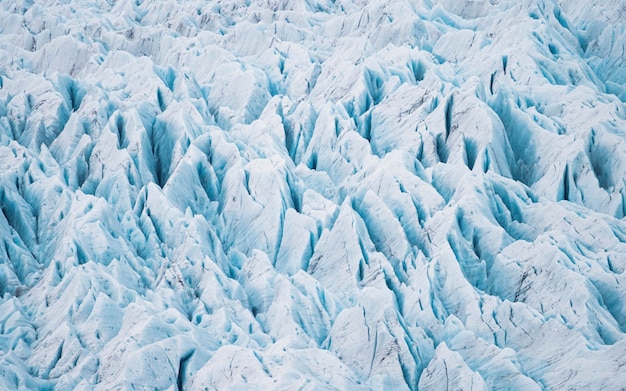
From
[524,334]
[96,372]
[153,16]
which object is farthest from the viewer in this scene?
[153,16]

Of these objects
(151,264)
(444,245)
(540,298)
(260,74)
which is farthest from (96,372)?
(260,74)

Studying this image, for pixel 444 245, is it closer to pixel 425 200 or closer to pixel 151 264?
pixel 425 200

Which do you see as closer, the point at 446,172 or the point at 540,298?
the point at 540,298

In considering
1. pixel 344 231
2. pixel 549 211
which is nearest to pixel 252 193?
pixel 344 231

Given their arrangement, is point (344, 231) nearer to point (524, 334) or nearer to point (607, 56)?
point (524, 334)

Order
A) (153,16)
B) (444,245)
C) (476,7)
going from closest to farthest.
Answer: (444,245) → (476,7) → (153,16)

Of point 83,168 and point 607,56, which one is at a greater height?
point 607,56
